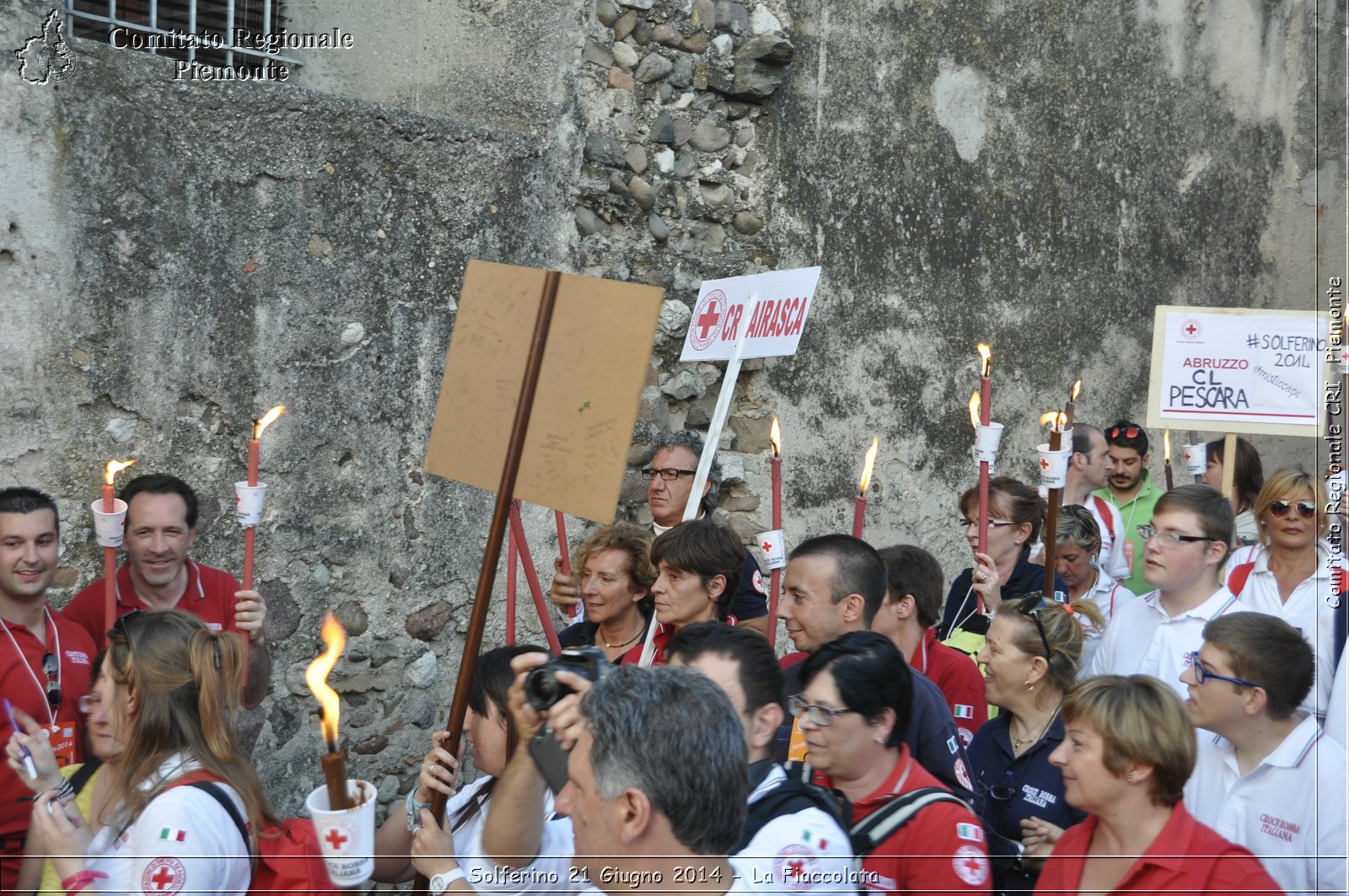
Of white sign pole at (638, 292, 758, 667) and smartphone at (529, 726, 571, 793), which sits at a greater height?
white sign pole at (638, 292, 758, 667)

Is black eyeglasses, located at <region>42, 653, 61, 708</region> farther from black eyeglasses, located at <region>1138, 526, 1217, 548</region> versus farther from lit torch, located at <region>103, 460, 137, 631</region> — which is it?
black eyeglasses, located at <region>1138, 526, 1217, 548</region>

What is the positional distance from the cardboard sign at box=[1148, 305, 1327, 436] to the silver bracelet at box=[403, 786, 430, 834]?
12.4ft

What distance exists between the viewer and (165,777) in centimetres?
286

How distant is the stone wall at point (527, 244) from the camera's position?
4598 millimetres

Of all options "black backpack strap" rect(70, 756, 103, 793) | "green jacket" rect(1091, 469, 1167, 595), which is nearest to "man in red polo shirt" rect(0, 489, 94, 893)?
"black backpack strap" rect(70, 756, 103, 793)

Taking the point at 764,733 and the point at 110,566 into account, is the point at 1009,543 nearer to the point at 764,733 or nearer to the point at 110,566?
the point at 764,733

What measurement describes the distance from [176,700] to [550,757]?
0.91 m

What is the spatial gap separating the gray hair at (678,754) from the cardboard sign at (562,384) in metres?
0.76

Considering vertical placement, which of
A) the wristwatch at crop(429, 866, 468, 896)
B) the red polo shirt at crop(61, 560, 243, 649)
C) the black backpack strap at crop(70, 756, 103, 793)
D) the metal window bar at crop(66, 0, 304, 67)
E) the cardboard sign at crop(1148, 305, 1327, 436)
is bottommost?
the wristwatch at crop(429, 866, 468, 896)

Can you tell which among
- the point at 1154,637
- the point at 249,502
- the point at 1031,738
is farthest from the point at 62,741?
the point at 1154,637

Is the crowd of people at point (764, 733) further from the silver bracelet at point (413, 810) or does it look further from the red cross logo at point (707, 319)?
the red cross logo at point (707, 319)

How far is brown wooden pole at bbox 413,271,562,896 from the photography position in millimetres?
2971

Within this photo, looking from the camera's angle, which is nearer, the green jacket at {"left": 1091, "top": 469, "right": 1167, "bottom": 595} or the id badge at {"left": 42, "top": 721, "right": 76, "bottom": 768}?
the id badge at {"left": 42, "top": 721, "right": 76, "bottom": 768}

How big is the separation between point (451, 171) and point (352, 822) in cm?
368
